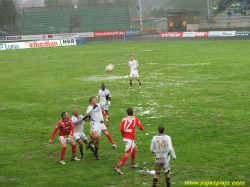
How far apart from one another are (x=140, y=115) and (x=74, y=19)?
91.5m

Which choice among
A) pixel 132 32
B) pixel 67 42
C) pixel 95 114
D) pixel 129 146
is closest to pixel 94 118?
pixel 95 114

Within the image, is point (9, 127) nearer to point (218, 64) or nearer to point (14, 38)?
point (218, 64)

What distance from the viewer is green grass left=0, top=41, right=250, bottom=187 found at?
1317 cm

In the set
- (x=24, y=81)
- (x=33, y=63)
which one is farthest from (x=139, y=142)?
(x=33, y=63)

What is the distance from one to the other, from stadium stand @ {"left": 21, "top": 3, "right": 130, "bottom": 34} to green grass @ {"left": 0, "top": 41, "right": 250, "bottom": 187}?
6013cm

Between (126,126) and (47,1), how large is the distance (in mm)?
134387

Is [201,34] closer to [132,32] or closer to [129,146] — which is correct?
[132,32]

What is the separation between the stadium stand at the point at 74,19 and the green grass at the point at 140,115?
2367 inches

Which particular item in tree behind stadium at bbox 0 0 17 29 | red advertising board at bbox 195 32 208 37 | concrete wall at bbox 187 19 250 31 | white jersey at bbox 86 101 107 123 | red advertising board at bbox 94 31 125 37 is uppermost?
tree behind stadium at bbox 0 0 17 29

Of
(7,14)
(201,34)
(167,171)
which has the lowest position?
(167,171)

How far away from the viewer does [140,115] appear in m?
21.6

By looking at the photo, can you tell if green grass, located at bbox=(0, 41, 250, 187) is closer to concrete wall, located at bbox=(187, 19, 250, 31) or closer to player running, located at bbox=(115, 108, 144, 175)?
player running, located at bbox=(115, 108, 144, 175)

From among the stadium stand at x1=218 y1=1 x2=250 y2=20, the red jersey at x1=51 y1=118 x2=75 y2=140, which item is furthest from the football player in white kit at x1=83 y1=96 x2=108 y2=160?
the stadium stand at x1=218 y1=1 x2=250 y2=20

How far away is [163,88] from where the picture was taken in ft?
97.7
